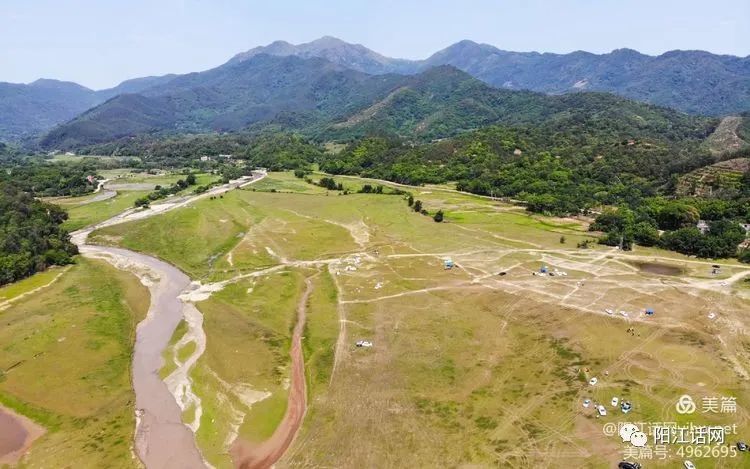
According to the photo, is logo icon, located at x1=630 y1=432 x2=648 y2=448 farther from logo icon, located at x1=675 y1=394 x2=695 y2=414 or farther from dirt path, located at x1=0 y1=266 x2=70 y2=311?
dirt path, located at x1=0 y1=266 x2=70 y2=311

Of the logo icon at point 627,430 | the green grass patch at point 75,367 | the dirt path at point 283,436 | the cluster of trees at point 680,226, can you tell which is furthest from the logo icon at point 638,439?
the cluster of trees at point 680,226

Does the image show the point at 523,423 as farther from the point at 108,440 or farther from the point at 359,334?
the point at 108,440

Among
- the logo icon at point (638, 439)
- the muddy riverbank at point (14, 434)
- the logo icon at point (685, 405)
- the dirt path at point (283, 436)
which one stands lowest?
the muddy riverbank at point (14, 434)

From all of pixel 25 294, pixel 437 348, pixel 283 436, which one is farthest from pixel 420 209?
pixel 283 436

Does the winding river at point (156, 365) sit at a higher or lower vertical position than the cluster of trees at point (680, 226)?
lower

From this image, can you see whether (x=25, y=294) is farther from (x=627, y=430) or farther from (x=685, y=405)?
(x=685, y=405)

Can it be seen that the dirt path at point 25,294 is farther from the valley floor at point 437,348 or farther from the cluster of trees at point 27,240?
the cluster of trees at point 27,240

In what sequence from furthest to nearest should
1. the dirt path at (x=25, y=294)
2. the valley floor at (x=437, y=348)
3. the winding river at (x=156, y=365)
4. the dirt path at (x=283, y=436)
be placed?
the dirt path at (x=25, y=294)
the winding river at (x=156, y=365)
the valley floor at (x=437, y=348)
the dirt path at (x=283, y=436)

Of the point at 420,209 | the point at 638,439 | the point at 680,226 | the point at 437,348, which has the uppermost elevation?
the point at 420,209
